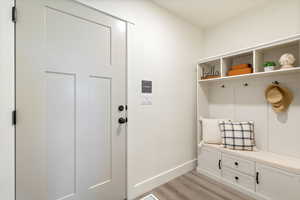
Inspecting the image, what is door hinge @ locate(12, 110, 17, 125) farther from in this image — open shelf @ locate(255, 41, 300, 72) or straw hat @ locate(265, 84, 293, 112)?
straw hat @ locate(265, 84, 293, 112)

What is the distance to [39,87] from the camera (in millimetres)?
1134

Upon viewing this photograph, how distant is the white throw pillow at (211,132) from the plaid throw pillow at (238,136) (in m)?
0.14

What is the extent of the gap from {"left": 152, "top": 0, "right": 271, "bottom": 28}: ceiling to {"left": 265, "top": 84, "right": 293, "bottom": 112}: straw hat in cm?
126

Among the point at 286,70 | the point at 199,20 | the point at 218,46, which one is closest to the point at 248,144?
the point at 286,70

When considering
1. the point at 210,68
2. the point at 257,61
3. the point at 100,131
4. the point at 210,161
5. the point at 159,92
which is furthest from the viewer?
the point at 210,68

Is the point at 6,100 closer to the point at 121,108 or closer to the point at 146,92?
the point at 121,108

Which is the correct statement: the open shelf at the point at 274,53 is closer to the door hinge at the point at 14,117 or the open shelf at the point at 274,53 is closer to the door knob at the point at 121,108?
the door knob at the point at 121,108

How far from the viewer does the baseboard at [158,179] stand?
5.65 feet

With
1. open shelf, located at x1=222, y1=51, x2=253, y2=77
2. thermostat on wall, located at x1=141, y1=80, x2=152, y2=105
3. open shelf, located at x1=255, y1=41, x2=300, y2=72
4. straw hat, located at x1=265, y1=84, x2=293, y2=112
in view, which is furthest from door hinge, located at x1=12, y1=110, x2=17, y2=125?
straw hat, located at x1=265, y1=84, x2=293, y2=112

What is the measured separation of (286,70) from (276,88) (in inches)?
12.0

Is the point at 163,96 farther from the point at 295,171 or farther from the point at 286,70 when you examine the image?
the point at 295,171

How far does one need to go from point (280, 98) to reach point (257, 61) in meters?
0.54

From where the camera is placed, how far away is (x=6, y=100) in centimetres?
100

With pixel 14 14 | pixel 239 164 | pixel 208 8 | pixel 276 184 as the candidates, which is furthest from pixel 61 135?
pixel 208 8
